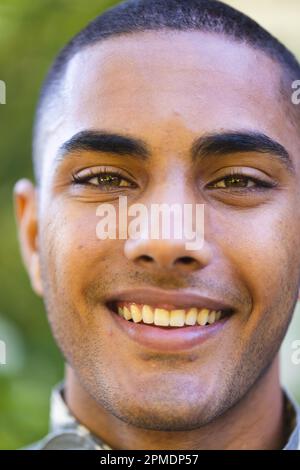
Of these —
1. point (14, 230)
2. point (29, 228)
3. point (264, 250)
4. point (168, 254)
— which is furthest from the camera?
point (14, 230)

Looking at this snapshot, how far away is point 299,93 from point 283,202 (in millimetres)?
289

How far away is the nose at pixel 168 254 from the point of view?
1.54 meters

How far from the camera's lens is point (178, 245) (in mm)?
1542

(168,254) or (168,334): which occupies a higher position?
(168,254)

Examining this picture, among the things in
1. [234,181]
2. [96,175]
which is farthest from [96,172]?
[234,181]

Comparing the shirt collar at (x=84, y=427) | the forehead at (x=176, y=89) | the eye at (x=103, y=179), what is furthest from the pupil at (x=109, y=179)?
the shirt collar at (x=84, y=427)

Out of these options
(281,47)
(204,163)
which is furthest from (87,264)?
(281,47)

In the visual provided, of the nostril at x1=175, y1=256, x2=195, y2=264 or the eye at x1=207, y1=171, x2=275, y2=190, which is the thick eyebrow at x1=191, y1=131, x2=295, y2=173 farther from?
the nostril at x1=175, y1=256, x2=195, y2=264

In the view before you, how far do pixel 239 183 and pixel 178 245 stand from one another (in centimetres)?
23

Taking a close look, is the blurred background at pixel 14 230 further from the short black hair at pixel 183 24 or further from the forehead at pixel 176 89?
the forehead at pixel 176 89

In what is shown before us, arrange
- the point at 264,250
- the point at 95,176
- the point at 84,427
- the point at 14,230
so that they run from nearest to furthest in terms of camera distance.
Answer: the point at 264,250
the point at 95,176
the point at 84,427
the point at 14,230

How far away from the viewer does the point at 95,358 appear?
167cm

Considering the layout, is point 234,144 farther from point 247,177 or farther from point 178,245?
point 178,245
